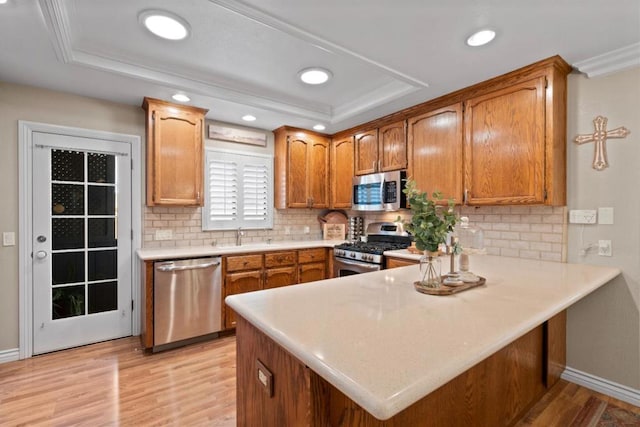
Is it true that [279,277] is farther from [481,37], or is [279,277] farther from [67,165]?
[481,37]

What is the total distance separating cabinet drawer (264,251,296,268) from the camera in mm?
3486

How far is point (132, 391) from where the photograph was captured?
2.28 meters

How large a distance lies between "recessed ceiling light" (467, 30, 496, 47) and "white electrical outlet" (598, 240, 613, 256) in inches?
64.3

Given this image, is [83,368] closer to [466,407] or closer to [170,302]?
[170,302]

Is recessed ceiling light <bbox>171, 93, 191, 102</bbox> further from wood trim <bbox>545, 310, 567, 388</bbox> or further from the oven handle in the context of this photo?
wood trim <bbox>545, 310, 567, 388</bbox>

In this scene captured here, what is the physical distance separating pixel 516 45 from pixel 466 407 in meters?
2.21

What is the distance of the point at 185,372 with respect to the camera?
2.55 meters

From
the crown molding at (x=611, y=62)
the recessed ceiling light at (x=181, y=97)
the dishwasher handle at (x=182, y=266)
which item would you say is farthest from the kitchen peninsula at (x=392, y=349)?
the recessed ceiling light at (x=181, y=97)

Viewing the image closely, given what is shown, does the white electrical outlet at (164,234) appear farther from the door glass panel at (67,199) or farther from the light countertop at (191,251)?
the door glass panel at (67,199)

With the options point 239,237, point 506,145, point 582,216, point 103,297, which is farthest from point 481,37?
point 103,297

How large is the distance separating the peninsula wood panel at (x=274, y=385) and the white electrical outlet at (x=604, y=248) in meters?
2.43

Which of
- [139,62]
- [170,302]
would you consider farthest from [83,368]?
[139,62]

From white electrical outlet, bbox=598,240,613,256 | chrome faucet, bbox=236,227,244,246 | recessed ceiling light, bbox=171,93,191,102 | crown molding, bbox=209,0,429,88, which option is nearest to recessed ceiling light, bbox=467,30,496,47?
crown molding, bbox=209,0,429,88

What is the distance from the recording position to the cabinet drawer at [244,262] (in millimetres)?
3246
